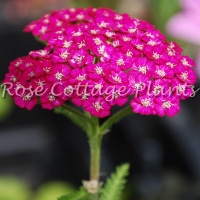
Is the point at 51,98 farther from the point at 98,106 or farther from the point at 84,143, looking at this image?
the point at 84,143

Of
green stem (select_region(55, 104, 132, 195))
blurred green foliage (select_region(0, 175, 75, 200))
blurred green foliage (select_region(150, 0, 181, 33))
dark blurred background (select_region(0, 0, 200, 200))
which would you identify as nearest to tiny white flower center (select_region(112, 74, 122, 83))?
green stem (select_region(55, 104, 132, 195))

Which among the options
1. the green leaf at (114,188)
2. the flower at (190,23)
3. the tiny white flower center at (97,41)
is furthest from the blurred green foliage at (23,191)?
the tiny white flower center at (97,41)

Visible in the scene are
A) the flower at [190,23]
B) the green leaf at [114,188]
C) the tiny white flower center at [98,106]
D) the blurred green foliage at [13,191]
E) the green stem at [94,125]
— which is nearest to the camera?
the tiny white flower center at [98,106]

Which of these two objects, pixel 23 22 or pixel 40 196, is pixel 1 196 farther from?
pixel 23 22

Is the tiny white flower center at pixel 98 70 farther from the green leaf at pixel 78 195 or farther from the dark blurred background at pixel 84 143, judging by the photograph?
the dark blurred background at pixel 84 143

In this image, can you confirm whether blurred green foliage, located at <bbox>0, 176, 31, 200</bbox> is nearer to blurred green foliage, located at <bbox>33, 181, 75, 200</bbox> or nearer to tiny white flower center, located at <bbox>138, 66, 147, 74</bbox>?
blurred green foliage, located at <bbox>33, 181, 75, 200</bbox>

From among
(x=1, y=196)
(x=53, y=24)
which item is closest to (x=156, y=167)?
(x=1, y=196)
